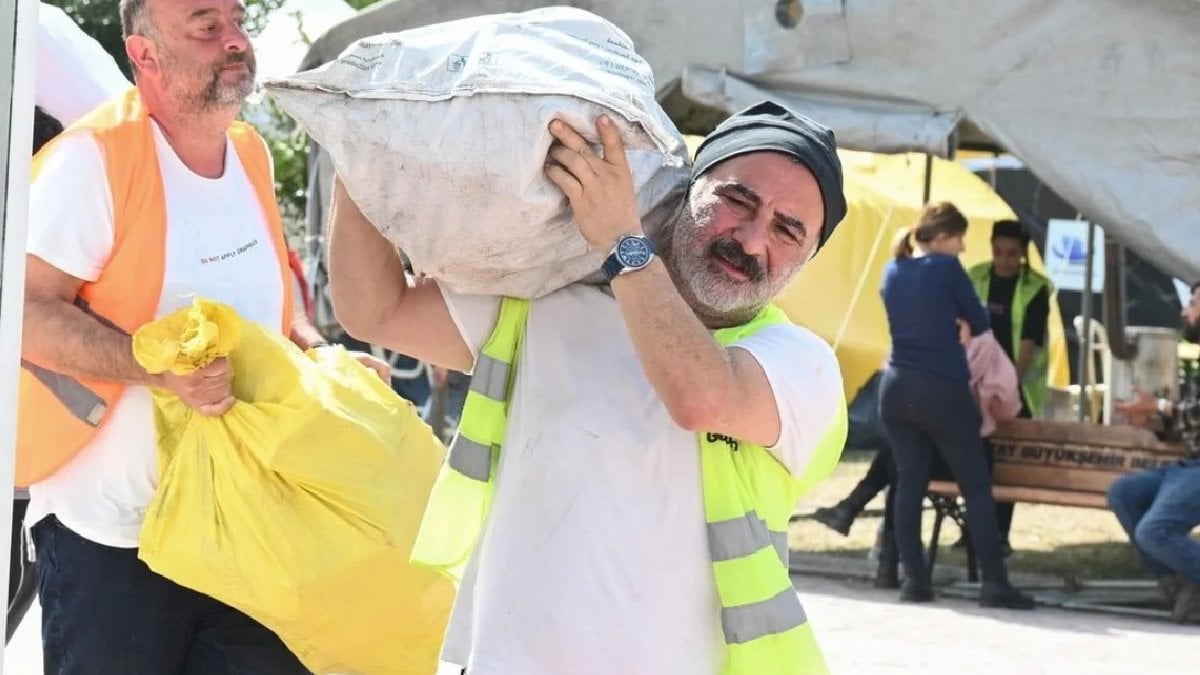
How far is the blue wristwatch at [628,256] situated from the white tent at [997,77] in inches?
218

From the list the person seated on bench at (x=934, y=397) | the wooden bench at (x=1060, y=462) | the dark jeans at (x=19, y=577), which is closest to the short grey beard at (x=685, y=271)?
the dark jeans at (x=19, y=577)

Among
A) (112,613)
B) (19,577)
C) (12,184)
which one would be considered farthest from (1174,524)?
(12,184)

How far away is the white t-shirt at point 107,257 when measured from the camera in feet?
10.0

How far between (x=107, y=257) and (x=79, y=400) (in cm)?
26

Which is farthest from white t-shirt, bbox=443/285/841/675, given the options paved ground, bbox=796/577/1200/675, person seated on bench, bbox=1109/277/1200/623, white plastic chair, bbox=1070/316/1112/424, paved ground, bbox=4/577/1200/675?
white plastic chair, bbox=1070/316/1112/424

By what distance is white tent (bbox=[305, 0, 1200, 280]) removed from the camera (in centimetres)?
737

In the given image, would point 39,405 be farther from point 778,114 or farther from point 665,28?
point 665,28

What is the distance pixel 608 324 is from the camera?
2.62m

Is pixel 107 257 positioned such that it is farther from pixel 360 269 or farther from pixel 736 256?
pixel 736 256

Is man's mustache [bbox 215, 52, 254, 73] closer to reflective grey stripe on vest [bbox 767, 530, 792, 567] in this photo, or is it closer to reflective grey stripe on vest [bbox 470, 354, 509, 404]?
reflective grey stripe on vest [bbox 470, 354, 509, 404]

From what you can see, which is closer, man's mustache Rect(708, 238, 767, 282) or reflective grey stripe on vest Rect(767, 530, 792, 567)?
man's mustache Rect(708, 238, 767, 282)

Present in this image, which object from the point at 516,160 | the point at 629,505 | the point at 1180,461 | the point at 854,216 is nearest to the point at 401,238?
the point at 516,160

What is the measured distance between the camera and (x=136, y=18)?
10.5 feet

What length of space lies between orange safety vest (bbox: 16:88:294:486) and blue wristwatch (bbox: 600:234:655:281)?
1.13m
